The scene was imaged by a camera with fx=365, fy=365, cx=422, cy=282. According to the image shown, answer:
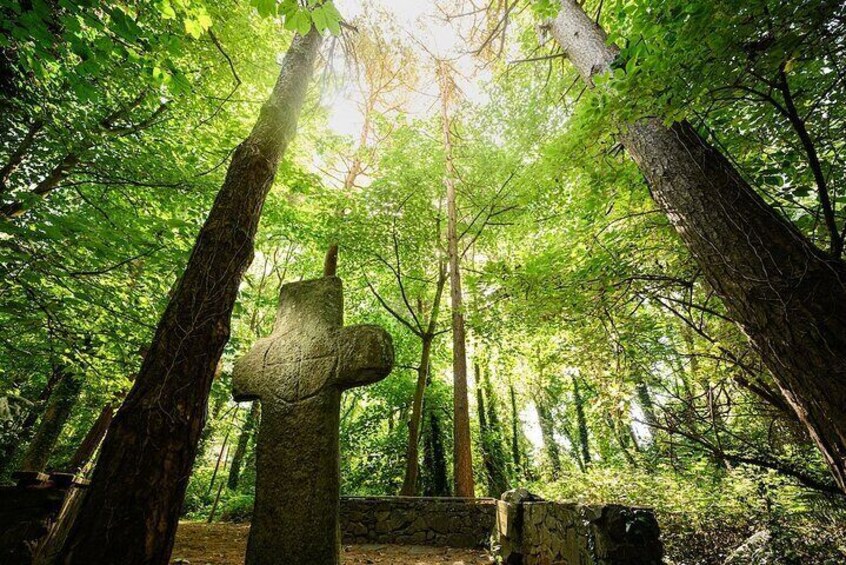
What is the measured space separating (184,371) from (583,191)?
5.63 metres

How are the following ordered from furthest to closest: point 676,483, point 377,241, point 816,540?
point 377,241
point 676,483
point 816,540

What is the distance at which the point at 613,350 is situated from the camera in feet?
17.8

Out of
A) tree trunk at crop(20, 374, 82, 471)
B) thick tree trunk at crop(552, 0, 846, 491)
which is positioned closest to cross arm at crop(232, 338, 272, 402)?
thick tree trunk at crop(552, 0, 846, 491)

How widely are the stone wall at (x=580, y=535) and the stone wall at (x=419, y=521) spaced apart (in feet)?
6.86

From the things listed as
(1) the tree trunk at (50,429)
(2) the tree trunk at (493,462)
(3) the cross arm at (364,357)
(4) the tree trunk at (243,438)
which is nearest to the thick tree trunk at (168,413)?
(3) the cross arm at (364,357)

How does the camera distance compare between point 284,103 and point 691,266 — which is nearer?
point 284,103

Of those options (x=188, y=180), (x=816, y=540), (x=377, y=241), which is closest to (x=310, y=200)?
(x=377, y=241)

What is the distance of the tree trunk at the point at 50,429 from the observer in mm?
9094

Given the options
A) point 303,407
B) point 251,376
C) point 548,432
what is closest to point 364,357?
point 303,407

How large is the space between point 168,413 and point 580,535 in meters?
3.29

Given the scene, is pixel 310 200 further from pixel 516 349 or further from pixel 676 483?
pixel 676 483

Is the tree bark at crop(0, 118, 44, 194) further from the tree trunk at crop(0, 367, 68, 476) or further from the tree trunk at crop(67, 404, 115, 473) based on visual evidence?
the tree trunk at crop(0, 367, 68, 476)

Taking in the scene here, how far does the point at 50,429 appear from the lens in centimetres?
938

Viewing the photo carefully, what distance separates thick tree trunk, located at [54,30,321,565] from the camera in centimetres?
170
